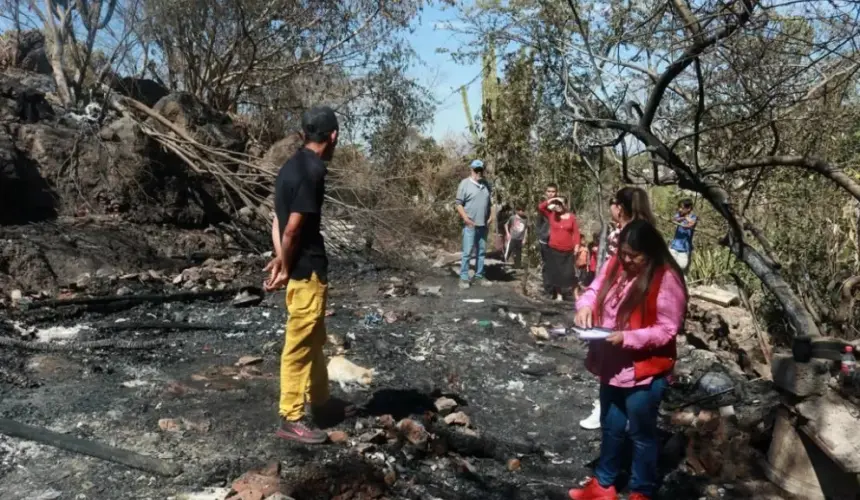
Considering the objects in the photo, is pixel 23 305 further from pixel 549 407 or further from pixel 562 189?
pixel 562 189

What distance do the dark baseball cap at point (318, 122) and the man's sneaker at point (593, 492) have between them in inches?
89.7

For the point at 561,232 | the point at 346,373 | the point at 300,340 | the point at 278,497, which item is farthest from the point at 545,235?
the point at 278,497

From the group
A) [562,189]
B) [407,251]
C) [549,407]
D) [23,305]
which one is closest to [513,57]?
[562,189]

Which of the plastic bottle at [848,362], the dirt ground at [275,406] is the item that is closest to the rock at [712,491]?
the dirt ground at [275,406]

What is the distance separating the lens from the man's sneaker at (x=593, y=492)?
3.60m

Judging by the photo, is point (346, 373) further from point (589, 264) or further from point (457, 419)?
point (589, 264)

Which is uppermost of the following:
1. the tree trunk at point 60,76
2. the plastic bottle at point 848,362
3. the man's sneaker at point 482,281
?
the tree trunk at point 60,76

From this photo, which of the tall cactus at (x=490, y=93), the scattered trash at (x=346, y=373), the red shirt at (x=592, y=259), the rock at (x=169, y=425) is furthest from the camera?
the tall cactus at (x=490, y=93)

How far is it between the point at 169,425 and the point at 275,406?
26.3 inches

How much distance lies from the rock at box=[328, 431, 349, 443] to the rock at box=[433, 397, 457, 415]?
91 cm

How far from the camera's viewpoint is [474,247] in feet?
31.7

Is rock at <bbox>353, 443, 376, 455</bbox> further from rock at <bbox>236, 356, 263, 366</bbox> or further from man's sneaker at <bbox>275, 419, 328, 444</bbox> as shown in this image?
rock at <bbox>236, 356, 263, 366</bbox>

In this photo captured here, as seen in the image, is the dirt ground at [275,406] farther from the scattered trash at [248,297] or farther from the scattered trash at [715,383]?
the scattered trash at [715,383]

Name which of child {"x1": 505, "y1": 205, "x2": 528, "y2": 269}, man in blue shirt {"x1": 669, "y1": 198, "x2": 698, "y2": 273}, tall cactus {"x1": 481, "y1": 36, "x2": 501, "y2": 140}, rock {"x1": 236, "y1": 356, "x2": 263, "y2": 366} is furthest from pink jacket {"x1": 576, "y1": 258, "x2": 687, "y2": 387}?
child {"x1": 505, "y1": 205, "x2": 528, "y2": 269}
